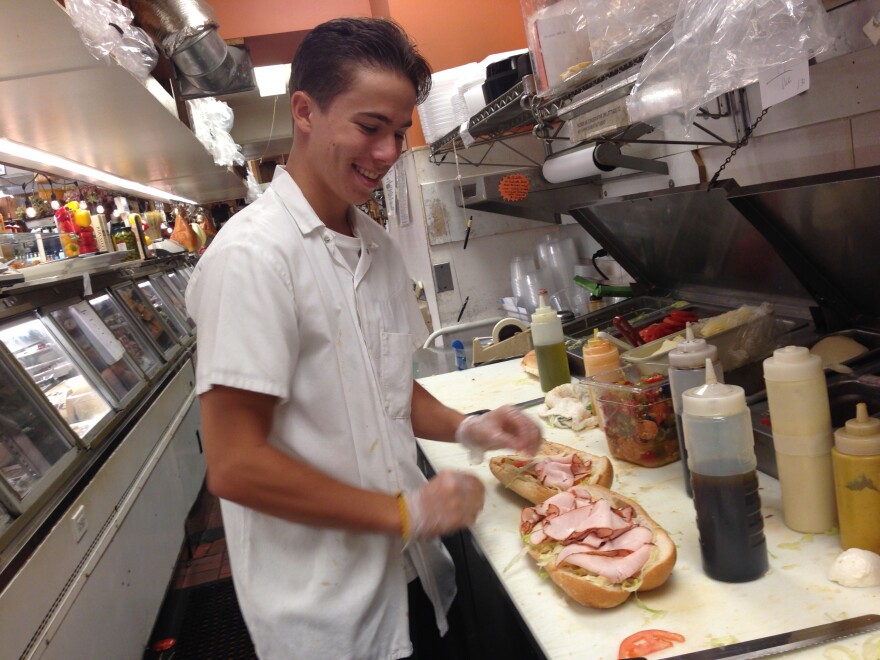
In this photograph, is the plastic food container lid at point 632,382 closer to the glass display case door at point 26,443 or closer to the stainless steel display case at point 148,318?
the glass display case door at point 26,443

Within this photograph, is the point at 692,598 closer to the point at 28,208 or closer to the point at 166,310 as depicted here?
the point at 166,310

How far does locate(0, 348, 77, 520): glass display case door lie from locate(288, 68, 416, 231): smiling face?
142 centimetres

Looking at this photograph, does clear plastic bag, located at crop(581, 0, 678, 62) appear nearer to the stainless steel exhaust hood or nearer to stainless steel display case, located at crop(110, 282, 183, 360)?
the stainless steel exhaust hood

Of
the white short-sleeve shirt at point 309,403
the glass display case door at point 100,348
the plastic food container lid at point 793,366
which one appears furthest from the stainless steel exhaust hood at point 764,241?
the glass display case door at point 100,348

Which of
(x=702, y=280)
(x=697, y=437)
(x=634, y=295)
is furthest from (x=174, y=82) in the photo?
(x=697, y=437)

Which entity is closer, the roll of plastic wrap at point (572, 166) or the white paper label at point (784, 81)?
the white paper label at point (784, 81)

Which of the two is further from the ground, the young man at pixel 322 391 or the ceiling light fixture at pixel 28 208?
the ceiling light fixture at pixel 28 208

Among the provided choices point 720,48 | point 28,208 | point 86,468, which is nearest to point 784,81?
point 720,48

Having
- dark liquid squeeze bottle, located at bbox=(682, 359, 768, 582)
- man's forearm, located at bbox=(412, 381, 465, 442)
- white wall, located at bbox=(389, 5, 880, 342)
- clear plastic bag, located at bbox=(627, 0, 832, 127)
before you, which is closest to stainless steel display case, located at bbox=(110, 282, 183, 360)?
white wall, located at bbox=(389, 5, 880, 342)

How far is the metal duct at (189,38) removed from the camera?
4.13 meters

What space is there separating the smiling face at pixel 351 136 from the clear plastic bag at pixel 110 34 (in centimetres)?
143

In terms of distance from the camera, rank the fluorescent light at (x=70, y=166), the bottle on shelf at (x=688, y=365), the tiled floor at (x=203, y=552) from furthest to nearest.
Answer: the fluorescent light at (x=70, y=166), the tiled floor at (x=203, y=552), the bottle on shelf at (x=688, y=365)

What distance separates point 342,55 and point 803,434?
42.4 inches

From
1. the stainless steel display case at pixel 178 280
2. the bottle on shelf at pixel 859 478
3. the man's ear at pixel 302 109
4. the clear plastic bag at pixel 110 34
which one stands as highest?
the clear plastic bag at pixel 110 34
